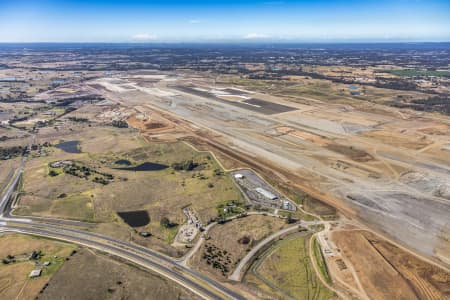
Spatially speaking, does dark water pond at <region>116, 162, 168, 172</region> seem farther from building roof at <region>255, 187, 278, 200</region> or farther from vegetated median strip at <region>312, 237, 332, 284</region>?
vegetated median strip at <region>312, 237, 332, 284</region>

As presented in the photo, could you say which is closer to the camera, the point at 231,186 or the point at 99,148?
the point at 231,186

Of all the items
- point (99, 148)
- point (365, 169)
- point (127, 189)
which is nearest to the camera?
point (127, 189)

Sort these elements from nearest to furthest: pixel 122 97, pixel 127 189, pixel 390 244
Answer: pixel 390 244, pixel 127 189, pixel 122 97

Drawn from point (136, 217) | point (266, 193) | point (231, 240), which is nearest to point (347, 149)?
point (266, 193)

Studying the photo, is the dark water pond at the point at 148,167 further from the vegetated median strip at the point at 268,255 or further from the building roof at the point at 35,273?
→ the vegetated median strip at the point at 268,255

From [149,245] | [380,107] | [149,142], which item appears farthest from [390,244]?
[380,107]

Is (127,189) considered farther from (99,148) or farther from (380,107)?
(380,107)
